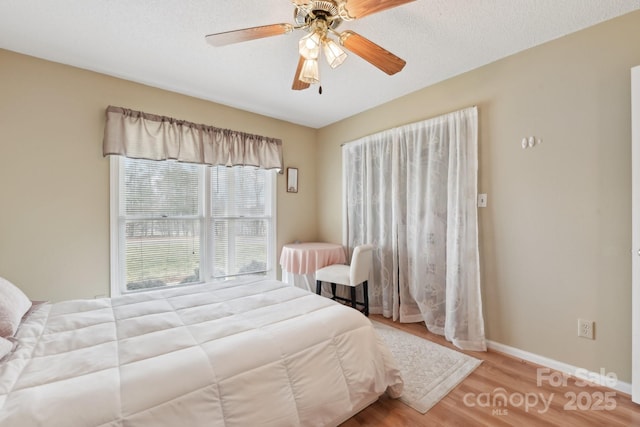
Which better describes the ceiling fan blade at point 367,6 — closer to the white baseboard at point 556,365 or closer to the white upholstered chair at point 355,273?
the white upholstered chair at point 355,273

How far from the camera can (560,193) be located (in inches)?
80.4

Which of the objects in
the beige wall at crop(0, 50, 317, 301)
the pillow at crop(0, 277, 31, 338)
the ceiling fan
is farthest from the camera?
the beige wall at crop(0, 50, 317, 301)

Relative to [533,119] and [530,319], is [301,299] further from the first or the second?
[533,119]

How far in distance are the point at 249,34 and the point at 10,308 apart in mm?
1868

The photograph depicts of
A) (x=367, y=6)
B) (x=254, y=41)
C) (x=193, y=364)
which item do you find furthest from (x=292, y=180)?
(x=193, y=364)

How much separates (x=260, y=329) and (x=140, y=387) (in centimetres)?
54

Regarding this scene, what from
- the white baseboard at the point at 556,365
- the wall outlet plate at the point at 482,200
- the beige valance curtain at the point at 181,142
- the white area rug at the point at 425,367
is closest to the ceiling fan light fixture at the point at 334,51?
the wall outlet plate at the point at 482,200

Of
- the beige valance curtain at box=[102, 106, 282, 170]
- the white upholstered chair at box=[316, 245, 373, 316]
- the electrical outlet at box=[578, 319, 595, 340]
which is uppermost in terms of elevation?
the beige valance curtain at box=[102, 106, 282, 170]

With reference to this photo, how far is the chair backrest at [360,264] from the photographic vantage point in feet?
9.43

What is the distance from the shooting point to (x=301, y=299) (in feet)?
6.14

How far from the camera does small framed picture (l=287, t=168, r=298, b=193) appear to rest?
3.86 metres

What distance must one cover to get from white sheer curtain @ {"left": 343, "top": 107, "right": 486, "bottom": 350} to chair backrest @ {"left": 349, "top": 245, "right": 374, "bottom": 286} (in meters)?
0.26

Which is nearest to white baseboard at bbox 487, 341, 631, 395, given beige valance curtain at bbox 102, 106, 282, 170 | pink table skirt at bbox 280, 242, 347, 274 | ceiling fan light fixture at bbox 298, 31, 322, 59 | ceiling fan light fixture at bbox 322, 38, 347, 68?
pink table skirt at bbox 280, 242, 347, 274

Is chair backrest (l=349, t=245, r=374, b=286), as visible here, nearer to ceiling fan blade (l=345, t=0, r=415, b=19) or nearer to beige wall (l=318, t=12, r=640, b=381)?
beige wall (l=318, t=12, r=640, b=381)
